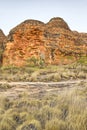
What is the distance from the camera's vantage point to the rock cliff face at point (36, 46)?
39.7 meters

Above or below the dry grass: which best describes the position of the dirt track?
below

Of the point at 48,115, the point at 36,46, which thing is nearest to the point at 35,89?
the point at 48,115

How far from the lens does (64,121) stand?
7773 mm

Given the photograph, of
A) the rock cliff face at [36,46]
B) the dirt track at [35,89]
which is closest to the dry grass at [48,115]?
the dirt track at [35,89]

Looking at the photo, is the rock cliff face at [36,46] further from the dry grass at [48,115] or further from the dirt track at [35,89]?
the dry grass at [48,115]

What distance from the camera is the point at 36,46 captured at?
40.0m

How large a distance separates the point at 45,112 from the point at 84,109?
112 cm

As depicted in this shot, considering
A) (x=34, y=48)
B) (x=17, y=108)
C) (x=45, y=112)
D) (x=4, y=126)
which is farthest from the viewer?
(x=34, y=48)

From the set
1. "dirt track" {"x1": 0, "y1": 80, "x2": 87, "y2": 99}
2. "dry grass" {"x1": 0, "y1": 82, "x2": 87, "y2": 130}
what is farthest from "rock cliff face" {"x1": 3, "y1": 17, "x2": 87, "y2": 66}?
"dry grass" {"x1": 0, "y1": 82, "x2": 87, "y2": 130}

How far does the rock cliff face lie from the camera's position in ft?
130

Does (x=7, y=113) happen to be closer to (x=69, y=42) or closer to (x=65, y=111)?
(x=65, y=111)

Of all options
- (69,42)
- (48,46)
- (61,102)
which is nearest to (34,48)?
(48,46)

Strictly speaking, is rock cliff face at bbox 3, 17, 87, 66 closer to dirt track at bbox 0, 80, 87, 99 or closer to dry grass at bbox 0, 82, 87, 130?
dirt track at bbox 0, 80, 87, 99

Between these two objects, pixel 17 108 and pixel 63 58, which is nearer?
pixel 17 108
